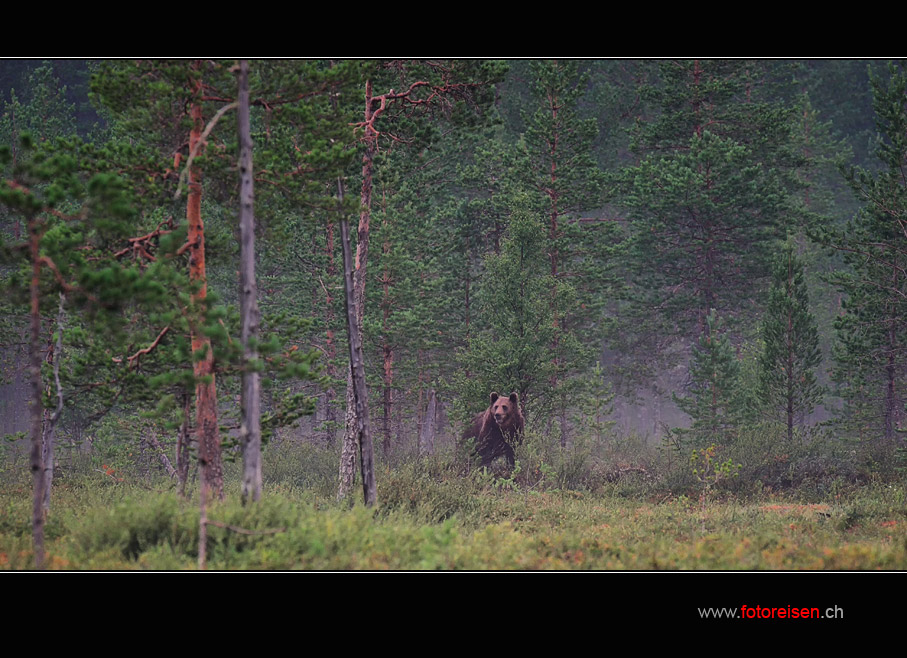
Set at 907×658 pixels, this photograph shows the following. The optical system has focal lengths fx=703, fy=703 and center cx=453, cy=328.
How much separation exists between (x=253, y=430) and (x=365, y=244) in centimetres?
743

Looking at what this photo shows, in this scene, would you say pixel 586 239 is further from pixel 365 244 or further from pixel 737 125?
pixel 365 244

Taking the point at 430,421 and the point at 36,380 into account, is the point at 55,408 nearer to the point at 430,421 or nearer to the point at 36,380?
the point at 36,380

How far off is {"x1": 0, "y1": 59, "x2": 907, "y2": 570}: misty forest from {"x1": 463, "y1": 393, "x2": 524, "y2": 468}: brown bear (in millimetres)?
89

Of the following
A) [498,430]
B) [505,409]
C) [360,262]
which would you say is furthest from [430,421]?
[360,262]

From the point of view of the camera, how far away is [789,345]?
20922mm

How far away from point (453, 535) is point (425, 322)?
14553 mm

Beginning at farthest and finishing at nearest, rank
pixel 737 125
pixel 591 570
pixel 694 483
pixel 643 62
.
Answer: pixel 643 62
pixel 737 125
pixel 694 483
pixel 591 570

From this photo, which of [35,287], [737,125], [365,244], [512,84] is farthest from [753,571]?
[512,84]

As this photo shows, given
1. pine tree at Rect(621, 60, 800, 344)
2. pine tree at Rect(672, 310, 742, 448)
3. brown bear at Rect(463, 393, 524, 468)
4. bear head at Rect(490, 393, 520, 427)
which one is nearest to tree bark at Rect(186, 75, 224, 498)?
bear head at Rect(490, 393, 520, 427)

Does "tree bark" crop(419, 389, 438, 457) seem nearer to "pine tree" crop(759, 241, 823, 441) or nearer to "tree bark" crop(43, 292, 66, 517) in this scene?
"pine tree" crop(759, 241, 823, 441)

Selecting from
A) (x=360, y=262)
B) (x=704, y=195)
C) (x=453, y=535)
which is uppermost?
(x=704, y=195)

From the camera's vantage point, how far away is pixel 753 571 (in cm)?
853

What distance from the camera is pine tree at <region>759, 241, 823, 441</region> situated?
20.9m

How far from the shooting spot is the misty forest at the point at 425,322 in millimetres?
9195
